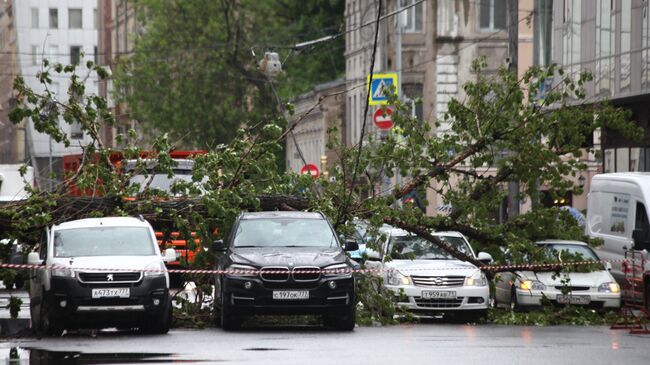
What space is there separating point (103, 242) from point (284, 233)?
106 inches

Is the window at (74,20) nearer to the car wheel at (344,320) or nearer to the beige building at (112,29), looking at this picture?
the beige building at (112,29)

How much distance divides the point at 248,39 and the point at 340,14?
1086 centimetres

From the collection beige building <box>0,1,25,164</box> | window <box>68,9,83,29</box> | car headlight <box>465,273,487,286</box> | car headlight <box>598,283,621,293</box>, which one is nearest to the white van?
car headlight <box>598,283,621,293</box>

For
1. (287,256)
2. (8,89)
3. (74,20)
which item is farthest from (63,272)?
(74,20)

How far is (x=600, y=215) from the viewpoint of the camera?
31469mm

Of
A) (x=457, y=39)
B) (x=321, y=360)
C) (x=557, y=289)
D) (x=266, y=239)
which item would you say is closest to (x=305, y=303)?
(x=266, y=239)

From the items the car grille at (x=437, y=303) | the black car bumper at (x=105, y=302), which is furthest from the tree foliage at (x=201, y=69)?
the black car bumper at (x=105, y=302)

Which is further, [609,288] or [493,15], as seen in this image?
[493,15]

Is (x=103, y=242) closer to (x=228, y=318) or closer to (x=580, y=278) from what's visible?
(x=228, y=318)

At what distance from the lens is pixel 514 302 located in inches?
1111

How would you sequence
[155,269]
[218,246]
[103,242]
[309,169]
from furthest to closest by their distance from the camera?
[309,169], [218,246], [103,242], [155,269]

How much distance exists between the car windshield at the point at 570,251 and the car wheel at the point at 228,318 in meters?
6.72

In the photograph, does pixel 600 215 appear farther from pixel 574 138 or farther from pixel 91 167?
pixel 91 167

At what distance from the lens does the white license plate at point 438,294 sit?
84.4ft
